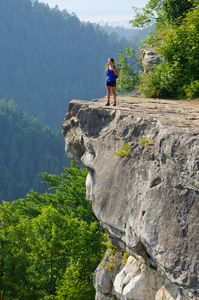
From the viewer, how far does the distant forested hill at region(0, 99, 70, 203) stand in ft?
361

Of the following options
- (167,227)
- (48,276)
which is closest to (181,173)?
(167,227)

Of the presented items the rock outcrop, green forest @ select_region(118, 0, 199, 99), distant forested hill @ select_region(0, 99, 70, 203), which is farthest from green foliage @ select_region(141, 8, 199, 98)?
distant forested hill @ select_region(0, 99, 70, 203)

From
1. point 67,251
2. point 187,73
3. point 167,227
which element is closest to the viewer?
point 167,227

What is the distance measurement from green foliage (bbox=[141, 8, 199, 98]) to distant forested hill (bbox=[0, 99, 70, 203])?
93.3 meters

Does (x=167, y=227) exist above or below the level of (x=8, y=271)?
above

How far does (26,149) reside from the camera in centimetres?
11644

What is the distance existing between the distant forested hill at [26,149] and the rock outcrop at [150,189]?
316 ft

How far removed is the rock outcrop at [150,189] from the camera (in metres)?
5.61

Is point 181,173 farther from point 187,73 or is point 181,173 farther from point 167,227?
point 187,73

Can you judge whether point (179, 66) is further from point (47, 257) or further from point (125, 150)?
point (47, 257)

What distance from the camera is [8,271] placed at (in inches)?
522

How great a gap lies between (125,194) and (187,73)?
6253 mm

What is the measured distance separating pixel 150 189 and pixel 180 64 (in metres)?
6.90

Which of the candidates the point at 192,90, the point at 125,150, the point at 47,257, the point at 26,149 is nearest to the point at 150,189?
the point at 125,150
